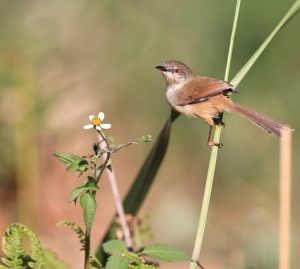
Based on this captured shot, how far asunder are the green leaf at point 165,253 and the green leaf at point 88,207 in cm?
30

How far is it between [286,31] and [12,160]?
2.63 meters

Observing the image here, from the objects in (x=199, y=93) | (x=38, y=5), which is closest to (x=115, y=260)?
(x=199, y=93)

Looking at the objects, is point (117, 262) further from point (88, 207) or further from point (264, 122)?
point (264, 122)

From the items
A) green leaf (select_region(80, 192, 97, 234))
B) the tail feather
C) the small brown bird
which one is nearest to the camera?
green leaf (select_region(80, 192, 97, 234))

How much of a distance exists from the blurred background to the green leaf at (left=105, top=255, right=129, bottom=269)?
2679 millimetres

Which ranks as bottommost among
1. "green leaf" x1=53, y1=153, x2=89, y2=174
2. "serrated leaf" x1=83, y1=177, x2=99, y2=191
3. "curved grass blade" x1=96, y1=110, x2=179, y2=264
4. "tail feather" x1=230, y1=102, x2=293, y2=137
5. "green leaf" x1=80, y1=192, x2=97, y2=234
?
"green leaf" x1=80, y1=192, x2=97, y2=234

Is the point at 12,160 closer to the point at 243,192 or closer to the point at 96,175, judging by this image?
the point at 243,192

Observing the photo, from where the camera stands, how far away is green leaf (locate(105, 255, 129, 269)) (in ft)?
7.11

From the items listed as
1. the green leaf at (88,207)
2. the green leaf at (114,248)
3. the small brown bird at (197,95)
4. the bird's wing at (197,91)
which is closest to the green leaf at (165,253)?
the green leaf at (114,248)

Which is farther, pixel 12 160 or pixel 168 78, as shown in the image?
pixel 12 160

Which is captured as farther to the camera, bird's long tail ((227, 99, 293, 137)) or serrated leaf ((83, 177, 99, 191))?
bird's long tail ((227, 99, 293, 137))

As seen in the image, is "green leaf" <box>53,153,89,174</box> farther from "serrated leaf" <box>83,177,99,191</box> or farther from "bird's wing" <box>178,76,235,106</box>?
"bird's wing" <box>178,76,235,106</box>

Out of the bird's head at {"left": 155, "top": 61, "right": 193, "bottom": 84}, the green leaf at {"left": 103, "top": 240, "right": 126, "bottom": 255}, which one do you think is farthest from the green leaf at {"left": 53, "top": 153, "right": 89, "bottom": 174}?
the bird's head at {"left": 155, "top": 61, "right": 193, "bottom": 84}

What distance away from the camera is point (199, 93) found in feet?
13.4
